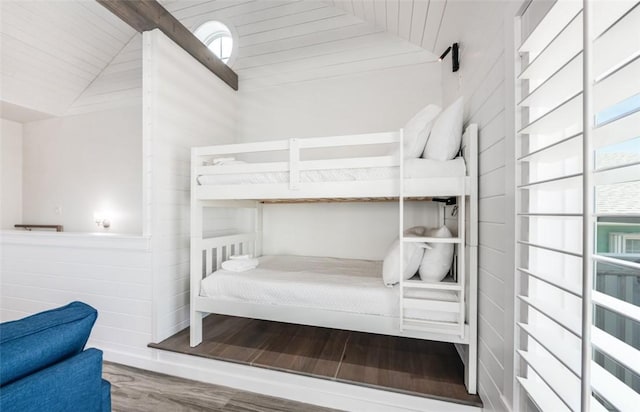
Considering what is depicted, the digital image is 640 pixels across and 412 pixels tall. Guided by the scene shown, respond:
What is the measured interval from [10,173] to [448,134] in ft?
18.7

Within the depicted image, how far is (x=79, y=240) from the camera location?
1.98 m

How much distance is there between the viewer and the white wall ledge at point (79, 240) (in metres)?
1.85

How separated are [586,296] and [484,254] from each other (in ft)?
2.53

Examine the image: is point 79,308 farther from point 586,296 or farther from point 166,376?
point 586,296

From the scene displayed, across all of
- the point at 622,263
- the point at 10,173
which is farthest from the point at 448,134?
the point at 10,173

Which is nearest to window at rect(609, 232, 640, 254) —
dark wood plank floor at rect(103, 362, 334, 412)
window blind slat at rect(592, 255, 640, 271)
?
window blind slat at rect(592, 255, 640, 271)

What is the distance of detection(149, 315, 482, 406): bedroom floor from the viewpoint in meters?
1.42

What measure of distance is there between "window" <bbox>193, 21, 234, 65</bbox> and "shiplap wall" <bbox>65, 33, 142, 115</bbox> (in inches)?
29.2

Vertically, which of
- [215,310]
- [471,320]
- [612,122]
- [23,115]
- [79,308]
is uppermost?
[23,115]

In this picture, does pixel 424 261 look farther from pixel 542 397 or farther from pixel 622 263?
pixel 622 263

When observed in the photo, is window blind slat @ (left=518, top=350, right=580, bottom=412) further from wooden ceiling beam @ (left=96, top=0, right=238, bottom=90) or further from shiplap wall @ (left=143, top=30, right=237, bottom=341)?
wooden ceiling beam @ (left=96, top=0, right=238, bottom=90)

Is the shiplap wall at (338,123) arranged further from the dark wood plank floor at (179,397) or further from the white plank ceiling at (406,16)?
the dark wood plank floor at (179,397)

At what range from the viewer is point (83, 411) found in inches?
30.5

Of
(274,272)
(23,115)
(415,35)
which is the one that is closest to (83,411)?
(274,272)
